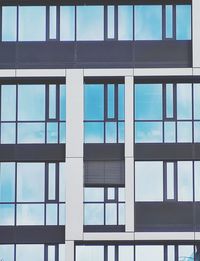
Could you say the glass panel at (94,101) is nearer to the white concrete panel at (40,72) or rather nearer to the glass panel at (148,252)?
the white concrete panel at (40,72)

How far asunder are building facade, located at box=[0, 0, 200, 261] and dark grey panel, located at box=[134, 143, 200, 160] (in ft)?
0.11

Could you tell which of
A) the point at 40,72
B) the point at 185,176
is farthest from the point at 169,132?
the point at 40,72

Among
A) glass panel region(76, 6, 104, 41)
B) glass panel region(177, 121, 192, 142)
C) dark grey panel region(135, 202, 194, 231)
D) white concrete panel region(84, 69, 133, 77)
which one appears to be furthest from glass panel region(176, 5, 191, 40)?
dark grey panel region(135, 202, 194, 231)

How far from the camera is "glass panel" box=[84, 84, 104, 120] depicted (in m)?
34.0

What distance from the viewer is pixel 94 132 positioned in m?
33.8

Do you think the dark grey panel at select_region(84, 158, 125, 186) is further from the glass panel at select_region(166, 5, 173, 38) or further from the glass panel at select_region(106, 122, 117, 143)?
the glass panel at select_region(166, 5, 173, 38)

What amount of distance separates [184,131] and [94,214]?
4265 millimetres

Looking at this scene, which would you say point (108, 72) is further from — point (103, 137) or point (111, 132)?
point (103, 137)

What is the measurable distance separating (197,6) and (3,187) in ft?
30.5

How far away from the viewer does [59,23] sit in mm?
34562

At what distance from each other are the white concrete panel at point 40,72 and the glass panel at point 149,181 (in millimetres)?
4149

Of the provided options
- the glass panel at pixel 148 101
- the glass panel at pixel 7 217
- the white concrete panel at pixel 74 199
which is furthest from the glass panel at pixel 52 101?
the glass panel at pixel 7 217

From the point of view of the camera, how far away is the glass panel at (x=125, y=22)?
3438cm

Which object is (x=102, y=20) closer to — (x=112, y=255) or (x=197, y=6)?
(x=197, y=6)
